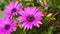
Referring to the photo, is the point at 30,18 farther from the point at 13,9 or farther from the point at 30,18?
the point at 13,9

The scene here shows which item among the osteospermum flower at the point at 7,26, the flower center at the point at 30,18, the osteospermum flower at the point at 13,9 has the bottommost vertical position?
the osteospermum flower at the point at 7,26

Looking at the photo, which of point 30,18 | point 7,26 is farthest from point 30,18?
point 7,26

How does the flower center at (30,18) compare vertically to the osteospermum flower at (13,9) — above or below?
below

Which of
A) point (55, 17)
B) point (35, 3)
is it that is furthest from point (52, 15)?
point (35, 3)

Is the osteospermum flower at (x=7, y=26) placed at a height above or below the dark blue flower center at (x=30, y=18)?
below

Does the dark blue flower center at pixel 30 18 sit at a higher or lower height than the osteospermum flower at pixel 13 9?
lower

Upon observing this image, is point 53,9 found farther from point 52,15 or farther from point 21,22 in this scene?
point 21,22
